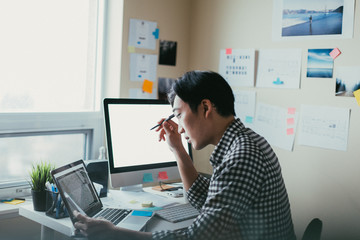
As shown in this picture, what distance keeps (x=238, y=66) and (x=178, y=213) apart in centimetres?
125

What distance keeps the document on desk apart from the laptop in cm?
12

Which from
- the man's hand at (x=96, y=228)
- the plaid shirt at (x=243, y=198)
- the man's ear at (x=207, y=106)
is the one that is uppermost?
the man's ear at (x=207, y=106)

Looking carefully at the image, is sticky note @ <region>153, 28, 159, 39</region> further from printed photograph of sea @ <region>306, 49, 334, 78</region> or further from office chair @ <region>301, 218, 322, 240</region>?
office chair @ <region>301, 218, 322, 240</region>

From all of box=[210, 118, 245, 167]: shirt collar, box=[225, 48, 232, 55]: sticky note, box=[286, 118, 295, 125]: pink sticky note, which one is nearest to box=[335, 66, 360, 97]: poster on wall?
box=[286, 118, 295, 125]: pink sticky note

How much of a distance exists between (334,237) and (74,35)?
187 cm

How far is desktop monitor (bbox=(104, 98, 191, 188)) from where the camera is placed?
198 centimetres

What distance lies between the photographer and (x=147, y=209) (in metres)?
1.87

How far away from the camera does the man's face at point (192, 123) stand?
1530mm

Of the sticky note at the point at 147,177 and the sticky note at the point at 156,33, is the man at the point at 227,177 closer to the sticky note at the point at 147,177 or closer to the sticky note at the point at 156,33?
the sticky note at the point at 147,177

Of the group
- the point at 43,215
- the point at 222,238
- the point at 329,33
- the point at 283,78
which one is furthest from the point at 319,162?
the point at 43,215

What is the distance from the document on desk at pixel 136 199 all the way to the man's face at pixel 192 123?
19.4 inches

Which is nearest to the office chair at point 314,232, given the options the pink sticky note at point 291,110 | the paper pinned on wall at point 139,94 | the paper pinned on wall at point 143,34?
the pink sticky note at point 291,110

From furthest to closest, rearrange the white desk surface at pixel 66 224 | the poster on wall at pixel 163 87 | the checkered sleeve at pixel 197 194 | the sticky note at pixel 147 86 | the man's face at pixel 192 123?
the poster on wall at pixel 163 87, the sticky note at pixel 147 86, the checkered sleeve at pixel 197 194, the white desk surface at pixel 66 224, the man's face at pixel 192 123

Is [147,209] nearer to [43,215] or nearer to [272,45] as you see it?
[43,215]
